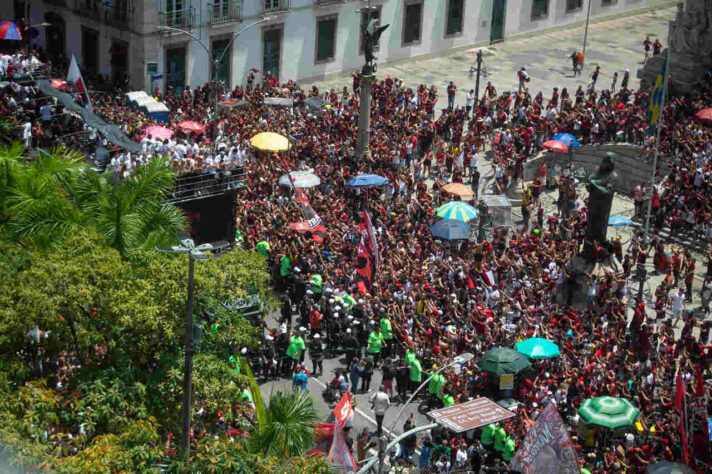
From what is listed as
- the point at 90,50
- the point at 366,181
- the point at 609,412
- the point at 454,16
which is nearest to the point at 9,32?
the point at 90,50

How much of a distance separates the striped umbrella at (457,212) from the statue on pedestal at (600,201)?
14.9ft

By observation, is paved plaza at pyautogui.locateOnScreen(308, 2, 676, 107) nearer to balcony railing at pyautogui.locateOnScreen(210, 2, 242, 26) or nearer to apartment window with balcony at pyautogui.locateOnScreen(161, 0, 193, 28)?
balcony railing at pyautogui.locateOnScreen(210, 2, 242, 26)

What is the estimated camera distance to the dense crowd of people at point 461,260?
28000mm

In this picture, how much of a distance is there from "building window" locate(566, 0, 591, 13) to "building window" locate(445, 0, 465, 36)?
8.18m

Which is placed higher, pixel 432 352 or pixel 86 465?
pixel 86 465

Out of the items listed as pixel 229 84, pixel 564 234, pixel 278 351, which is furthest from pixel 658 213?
pixel 229 84

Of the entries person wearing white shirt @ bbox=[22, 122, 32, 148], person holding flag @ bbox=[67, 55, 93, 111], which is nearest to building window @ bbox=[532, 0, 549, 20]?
person holding flag @ bbox=[67, 55, 93, 111]

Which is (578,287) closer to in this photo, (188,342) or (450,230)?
(450,230)

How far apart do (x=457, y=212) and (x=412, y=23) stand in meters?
26.2

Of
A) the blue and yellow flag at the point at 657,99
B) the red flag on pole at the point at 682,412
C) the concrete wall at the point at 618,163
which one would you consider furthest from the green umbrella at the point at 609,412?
the concrete wall at the point at 618,163

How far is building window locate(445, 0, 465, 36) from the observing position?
210 feet

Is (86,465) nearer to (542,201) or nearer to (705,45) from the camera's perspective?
(542,201)

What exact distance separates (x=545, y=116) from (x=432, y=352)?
22.9 metres

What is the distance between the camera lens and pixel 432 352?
30969 mm
